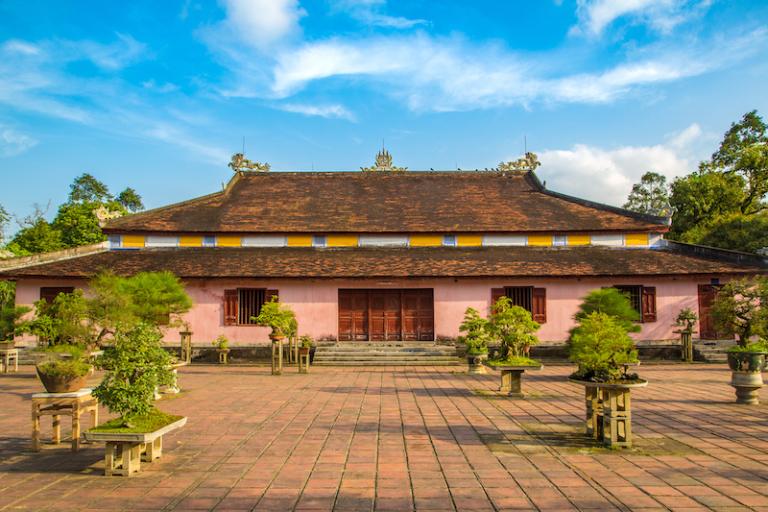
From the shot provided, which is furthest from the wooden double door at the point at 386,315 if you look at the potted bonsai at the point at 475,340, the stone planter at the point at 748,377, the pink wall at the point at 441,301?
the stone planter at the point at 748,377

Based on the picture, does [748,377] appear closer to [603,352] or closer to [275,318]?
[603,352]

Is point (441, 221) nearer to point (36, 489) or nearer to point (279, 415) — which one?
point (279, 415)

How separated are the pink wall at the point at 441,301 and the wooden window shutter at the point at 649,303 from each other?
149mm

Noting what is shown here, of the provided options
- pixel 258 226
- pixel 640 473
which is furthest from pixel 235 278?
pixel 640 473

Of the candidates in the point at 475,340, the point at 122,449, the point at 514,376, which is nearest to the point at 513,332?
the point at 514,376

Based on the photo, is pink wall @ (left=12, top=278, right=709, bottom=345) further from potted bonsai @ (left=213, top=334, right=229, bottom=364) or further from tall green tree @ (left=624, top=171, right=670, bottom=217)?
tall green tree @ (left=624, top=171, right=670, bottom=217)

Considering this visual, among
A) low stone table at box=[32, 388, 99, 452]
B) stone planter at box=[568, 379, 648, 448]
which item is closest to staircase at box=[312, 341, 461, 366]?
stone planter at box=[568, 379, 648, 448]

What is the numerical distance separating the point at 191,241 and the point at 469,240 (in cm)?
1098

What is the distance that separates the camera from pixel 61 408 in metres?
7.81

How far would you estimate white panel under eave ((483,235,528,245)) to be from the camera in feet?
74.7

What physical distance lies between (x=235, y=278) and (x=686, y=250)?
16986 millimetres

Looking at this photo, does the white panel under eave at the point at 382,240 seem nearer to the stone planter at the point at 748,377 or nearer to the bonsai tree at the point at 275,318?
the bonsai tree at the point at 275,318

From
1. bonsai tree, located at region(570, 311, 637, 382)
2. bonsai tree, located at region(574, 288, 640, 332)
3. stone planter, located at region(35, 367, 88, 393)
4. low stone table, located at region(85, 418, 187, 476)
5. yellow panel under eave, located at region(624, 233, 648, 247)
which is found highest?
yellow panel under eave, located at region(624, 233, 648, 247)

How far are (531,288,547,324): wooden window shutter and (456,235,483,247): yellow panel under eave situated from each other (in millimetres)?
3186
